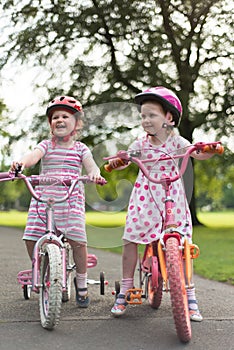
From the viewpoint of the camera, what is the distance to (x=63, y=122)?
4586 mm

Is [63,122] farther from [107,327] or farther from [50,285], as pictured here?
[107,327]

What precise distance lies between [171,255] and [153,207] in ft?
2.27

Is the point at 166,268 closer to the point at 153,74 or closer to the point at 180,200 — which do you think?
the point at 180,200

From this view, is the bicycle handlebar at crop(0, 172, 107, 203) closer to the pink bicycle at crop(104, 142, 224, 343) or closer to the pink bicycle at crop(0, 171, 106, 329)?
the pink bicycle at crop(0, 171, 106, 329)

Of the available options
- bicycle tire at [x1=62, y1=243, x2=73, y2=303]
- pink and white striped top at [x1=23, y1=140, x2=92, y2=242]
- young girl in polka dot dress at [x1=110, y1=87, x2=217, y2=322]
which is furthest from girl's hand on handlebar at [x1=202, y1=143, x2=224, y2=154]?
bicycle tire at [x1=62, y1=243, x2=73, y2=303]

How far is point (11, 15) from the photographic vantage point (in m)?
21.4

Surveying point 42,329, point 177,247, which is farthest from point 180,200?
point 42,329

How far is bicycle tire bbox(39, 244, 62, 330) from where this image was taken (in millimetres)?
3646

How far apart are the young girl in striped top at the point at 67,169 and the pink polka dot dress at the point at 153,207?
39 cm

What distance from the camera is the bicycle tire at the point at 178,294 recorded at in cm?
346

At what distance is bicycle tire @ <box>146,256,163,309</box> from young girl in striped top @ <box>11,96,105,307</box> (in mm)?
490

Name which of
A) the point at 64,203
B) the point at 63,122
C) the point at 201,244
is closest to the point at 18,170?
the point at 64,203

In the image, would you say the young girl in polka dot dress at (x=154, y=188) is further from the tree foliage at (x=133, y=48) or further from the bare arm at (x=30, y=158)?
the tree foliage at (x=133, y=48)

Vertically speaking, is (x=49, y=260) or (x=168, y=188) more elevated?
(x=168, y=188)
